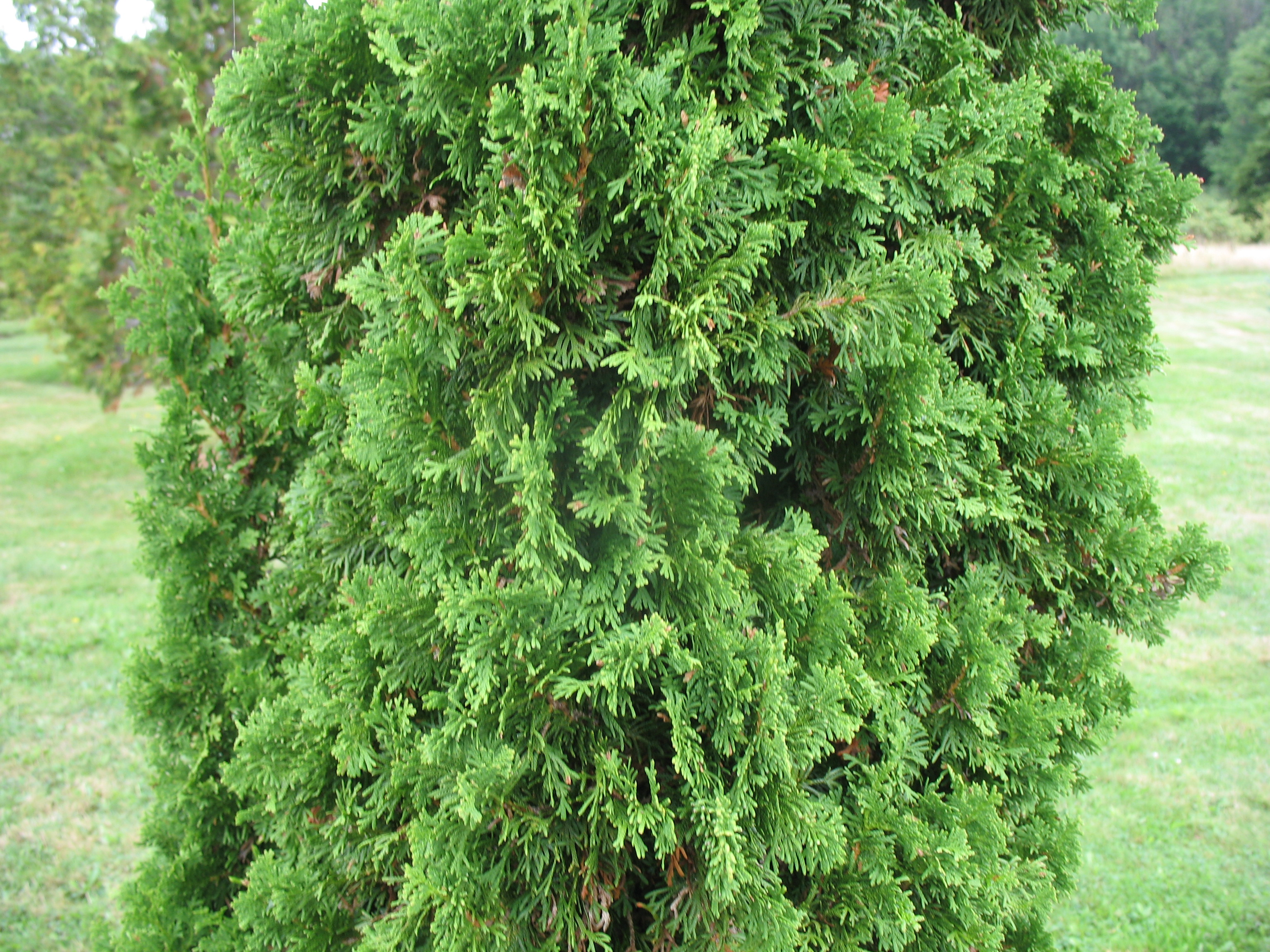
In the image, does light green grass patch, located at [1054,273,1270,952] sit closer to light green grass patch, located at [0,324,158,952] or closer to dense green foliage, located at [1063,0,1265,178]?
light green grass patch, located at [0,324,158,952]

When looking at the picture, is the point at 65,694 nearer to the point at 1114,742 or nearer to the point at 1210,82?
the point at 1114,742

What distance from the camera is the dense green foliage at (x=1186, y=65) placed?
21.1 metres

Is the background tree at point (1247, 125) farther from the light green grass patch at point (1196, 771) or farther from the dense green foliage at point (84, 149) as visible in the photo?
the dense green foliage at point (84, 149)

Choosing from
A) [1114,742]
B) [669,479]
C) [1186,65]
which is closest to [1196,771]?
[1114,742]

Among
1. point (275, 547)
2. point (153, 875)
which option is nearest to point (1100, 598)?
point (275, 547)


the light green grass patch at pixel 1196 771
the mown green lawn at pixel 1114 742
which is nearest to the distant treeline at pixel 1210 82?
the mown green lawn at pixel 1114 742

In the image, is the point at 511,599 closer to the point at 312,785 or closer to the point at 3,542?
the point at 312,785

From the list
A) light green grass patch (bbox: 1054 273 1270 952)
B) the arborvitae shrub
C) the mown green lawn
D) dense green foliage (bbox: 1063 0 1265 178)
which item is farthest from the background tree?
the arborvitae shrub

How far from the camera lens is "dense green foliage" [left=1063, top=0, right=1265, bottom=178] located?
2112cm

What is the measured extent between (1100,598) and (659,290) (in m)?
2.43

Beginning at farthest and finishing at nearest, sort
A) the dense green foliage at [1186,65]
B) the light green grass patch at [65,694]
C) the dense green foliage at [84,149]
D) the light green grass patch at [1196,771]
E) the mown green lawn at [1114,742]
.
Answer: the dense green foliage at [1186,65] → the dense green foliage at [84,149] → the light green grass patch at [65,694] → the mown green lawn at [1114,742] → the light green grass patch at [1196,771]

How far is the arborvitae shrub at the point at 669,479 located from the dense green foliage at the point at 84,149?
9.34 meters

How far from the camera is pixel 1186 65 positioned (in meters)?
21.9

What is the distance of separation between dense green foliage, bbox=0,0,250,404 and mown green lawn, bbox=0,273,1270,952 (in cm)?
324
